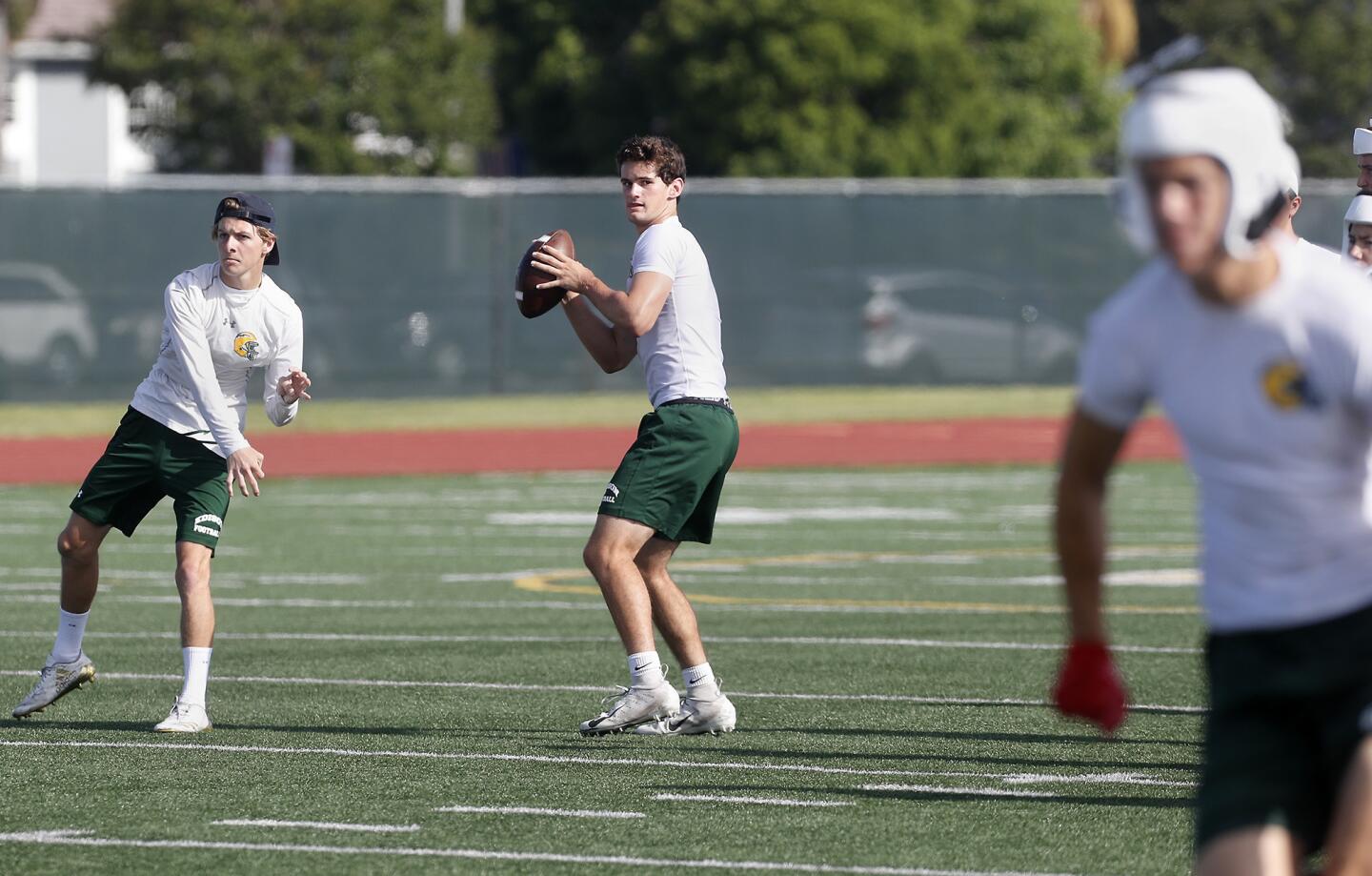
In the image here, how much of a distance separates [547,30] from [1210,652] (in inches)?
1701

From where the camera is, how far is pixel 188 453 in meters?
10.0

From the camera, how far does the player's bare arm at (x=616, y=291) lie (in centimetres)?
930

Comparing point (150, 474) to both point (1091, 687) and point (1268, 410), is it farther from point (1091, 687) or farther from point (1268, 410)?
point (1268, 410)

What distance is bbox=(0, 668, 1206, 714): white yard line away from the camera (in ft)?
34.3

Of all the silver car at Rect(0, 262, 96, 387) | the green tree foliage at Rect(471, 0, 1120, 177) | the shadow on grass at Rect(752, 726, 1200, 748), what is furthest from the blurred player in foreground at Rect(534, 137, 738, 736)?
the green tree foliage at Rect(471, 0, 1120, 177)

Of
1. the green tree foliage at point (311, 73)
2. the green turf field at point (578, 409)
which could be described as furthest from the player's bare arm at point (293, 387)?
the green tree foliage at point (311, 73)

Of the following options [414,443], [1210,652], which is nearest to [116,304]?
[414,443]

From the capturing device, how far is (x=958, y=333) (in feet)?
113

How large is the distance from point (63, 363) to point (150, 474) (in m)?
21.6

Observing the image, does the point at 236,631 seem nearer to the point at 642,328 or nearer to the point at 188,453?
the point at 188,453

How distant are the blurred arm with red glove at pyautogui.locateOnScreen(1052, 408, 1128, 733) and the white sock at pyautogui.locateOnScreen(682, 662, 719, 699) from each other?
186 inches

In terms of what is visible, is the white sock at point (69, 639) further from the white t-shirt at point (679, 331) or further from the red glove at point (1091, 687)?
the red glove at point (1091, 687)

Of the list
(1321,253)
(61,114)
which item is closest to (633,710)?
(1321,253)

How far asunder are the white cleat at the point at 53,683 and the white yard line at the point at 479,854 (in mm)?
2562
